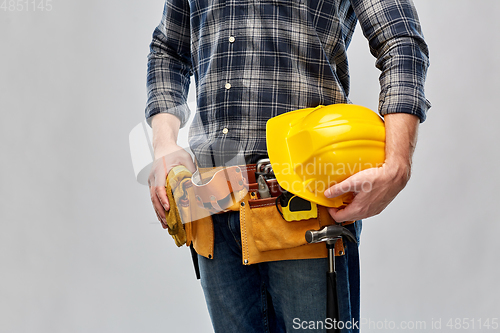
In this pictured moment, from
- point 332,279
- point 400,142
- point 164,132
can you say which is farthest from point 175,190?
point 400,142

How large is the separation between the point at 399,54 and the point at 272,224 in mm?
508

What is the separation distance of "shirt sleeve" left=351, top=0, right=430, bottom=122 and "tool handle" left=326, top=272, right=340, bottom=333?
1.36 feet

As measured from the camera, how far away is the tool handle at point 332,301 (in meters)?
0.93

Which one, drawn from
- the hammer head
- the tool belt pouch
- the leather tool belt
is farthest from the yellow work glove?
the hammer head

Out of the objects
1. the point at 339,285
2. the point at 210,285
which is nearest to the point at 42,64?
the point at 210,285

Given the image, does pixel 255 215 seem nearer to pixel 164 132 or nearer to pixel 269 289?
pixel 269 289

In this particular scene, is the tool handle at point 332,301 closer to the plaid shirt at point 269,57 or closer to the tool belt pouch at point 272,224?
the tool belt pouch at point 272,224

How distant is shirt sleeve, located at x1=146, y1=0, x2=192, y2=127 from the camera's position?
122cm

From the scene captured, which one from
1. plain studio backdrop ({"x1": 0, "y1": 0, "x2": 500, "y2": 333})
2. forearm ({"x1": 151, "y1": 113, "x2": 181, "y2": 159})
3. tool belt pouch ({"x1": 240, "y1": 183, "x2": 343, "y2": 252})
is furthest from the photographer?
plain studio backdrop ({"x1": 0, "y1": 0, "x2": 500, "y2": 333})

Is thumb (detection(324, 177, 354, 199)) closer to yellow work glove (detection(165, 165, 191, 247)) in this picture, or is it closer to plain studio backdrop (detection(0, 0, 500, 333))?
yellow work glove (detection(165, 165, 191, 247))

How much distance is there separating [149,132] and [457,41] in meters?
1.96

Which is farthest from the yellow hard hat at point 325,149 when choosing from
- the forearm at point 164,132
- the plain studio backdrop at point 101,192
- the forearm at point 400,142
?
the plain studio backdrop at point 101,192

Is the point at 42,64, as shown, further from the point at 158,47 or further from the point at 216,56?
the point at 216,56

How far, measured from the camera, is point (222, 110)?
1.07 metres
